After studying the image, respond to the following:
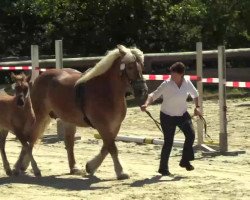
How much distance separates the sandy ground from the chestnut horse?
0.49m

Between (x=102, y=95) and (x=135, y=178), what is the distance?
1.25 metres

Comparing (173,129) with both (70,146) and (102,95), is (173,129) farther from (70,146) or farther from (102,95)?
(70,146)

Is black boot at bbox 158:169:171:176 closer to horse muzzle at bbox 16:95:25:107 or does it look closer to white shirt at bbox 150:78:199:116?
white shirt at bbox 150:78:199:116

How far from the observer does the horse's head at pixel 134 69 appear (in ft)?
31.8

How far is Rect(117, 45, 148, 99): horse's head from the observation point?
9.68m

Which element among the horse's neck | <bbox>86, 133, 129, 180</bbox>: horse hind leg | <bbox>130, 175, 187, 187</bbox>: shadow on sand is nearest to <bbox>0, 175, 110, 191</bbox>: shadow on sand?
<bbox>86, 133, 129, 180</bbox>: horse hind leg

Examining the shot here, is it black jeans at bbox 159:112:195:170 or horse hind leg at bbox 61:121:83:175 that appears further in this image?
horse hind leg at bbox 61:121:83:175

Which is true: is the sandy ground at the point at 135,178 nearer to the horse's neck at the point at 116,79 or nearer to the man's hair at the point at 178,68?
the horse's neck at the point at 116,79

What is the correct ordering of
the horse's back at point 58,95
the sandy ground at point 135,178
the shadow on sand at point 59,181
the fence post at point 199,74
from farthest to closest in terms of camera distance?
the fence post at point 199,74 → the horse's back at point 58,95 → the shadow on sand at point 59,181 → the sandy ground at point 135,178

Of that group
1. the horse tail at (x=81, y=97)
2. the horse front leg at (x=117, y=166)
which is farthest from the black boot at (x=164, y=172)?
the horse tail at (x=81, y=97)

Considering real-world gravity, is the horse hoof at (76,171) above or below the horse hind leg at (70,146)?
below

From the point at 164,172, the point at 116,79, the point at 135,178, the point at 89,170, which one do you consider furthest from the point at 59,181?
the point at 116,79

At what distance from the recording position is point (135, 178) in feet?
32.2

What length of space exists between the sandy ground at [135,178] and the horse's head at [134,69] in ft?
4.00
